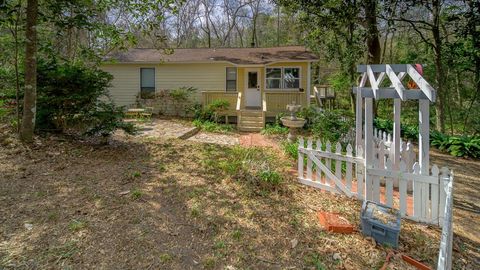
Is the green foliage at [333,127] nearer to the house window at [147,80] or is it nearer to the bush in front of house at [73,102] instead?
the bush in front of house at [73,102]

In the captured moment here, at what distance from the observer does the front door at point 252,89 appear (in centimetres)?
1441

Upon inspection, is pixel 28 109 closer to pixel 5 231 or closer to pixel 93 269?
pixel 5 231

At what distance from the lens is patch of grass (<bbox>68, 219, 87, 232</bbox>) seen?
3.08 m

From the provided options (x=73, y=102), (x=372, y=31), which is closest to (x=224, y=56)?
(x=372, y=31)

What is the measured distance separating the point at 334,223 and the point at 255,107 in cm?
→ 1101

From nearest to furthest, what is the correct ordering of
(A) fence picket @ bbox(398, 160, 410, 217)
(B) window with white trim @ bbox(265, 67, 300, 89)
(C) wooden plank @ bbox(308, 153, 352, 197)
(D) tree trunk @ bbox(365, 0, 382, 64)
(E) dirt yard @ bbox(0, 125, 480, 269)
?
(E) dirt yard @ bbox(0, 125, 480, 269), (A) fence picket @ bbox(398, 160, 410, 217), (C) wooden plank @ bbox(308, 153, 352, 197), (D) tree trunk @ bbox(365, 0, 382, 64), (B) window with white trim @ bbox(265, 67, 300, 89)

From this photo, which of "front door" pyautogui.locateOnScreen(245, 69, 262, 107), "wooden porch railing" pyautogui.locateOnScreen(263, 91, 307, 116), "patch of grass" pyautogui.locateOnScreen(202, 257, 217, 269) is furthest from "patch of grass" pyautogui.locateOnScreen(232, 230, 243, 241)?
"front door" pyautogui.locateOnScreen(245, 69, 262, 107)

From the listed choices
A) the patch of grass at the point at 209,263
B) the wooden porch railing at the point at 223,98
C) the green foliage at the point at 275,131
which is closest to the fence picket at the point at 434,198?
→ the patch of grass at the point at 209,263

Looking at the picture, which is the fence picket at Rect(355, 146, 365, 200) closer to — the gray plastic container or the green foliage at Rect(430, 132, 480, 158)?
the gray plastic container

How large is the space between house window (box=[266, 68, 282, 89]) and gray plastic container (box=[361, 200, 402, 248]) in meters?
11.2

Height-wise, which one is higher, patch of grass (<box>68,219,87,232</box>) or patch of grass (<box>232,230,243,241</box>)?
patch of grass (<box>68,219,87,232</box>)

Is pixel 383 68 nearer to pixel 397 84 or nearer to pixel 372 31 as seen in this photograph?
pixel 397 84

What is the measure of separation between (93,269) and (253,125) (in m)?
9.98

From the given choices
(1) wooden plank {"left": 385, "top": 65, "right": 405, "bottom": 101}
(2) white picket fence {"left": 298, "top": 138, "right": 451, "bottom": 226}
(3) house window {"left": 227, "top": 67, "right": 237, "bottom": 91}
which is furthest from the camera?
(3) house window {"left": 227, "top": 67, "right": 237, "bottom": 91}
